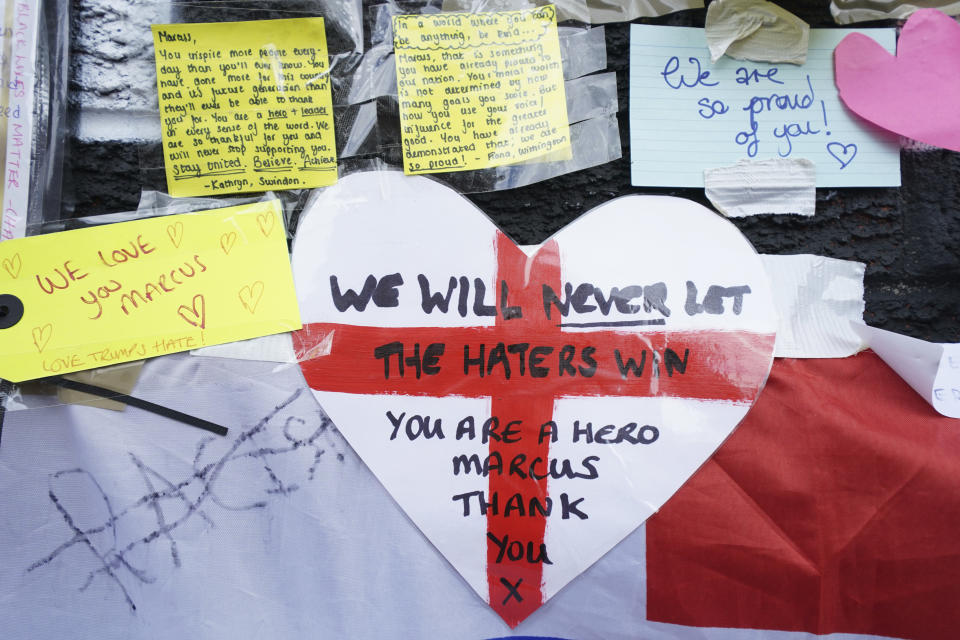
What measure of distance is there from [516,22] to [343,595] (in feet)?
2.35

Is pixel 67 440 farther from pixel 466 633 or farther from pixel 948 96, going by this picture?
pixel 948 96

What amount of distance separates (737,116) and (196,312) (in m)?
0.69

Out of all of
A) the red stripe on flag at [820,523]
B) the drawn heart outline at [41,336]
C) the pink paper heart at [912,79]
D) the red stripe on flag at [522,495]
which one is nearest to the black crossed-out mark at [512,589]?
the red stripe on flag at [522,495]

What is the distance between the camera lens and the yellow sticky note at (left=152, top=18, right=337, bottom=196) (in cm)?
74

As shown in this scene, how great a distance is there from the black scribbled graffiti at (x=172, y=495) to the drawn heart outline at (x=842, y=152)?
693 mm

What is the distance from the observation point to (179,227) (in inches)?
29.3

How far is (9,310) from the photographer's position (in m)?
0.72

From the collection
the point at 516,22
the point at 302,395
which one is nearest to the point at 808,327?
the point at 516,22

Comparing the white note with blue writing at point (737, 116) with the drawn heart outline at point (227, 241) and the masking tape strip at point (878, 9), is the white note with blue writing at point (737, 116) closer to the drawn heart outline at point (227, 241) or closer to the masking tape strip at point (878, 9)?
the masking tape strip at point (878, 9)

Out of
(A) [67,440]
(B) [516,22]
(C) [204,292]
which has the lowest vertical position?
(A) [67,440]

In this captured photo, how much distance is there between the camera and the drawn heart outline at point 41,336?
2.37 ft

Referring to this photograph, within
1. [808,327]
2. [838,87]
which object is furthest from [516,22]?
[808,327]

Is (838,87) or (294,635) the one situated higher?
(838,87)

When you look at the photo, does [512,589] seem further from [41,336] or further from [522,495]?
[41,336]
